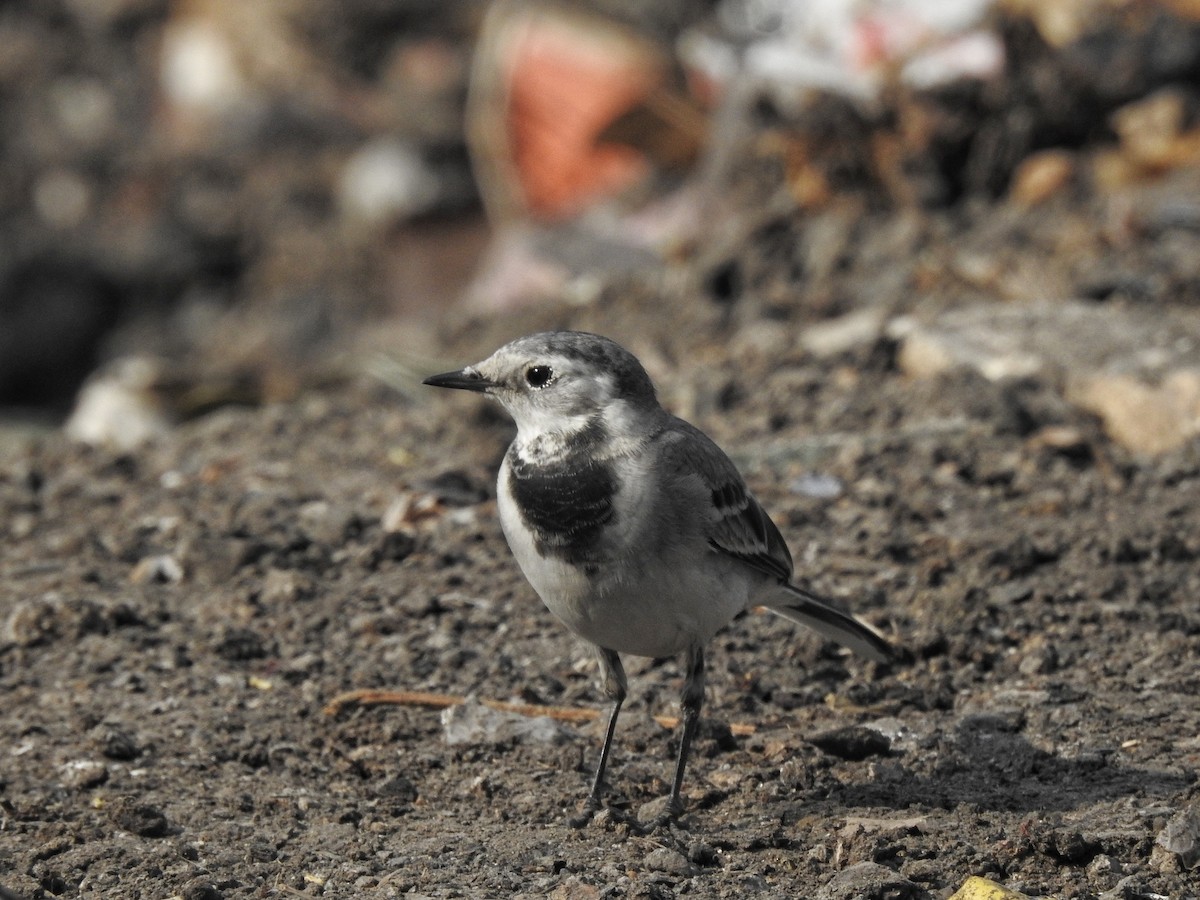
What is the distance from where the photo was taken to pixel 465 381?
4434 mm

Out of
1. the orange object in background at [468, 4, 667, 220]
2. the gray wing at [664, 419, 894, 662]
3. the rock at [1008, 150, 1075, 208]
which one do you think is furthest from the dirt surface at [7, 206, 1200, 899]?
the orange object in background at [468, 4, 667, 220]

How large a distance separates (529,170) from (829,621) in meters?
7.23

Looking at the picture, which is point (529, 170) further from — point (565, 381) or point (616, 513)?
point (616, 513)

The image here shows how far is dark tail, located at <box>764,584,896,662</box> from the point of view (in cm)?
468

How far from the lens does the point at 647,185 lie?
10633 millimetres

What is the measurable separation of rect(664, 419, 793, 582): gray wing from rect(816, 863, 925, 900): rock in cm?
96

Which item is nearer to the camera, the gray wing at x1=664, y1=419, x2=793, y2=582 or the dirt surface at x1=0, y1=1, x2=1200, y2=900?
the dirt surface at x1=0, y1=1, x2=1200, y2=900

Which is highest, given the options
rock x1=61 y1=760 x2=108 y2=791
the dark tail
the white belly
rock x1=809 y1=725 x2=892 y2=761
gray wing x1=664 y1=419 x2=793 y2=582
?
gray wing x1=664 y1=419 x2=793 y2=582

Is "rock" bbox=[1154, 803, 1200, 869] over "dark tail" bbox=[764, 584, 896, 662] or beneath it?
beneath

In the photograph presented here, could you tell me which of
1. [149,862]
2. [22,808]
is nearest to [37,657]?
[22,808]

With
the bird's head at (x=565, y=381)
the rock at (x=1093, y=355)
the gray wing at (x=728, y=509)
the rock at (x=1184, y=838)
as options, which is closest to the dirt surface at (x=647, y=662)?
the rock at (x=1184, y=838)

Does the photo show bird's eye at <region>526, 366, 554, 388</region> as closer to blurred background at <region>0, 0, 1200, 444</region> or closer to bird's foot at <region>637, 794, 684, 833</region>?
bird's foot at <region>637, 794, 684, 833</region>

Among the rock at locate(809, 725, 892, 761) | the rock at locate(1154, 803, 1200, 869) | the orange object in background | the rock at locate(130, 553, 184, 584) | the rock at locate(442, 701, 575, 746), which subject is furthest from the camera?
the orange object in background

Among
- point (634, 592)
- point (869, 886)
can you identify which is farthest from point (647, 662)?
point (869, 886)
